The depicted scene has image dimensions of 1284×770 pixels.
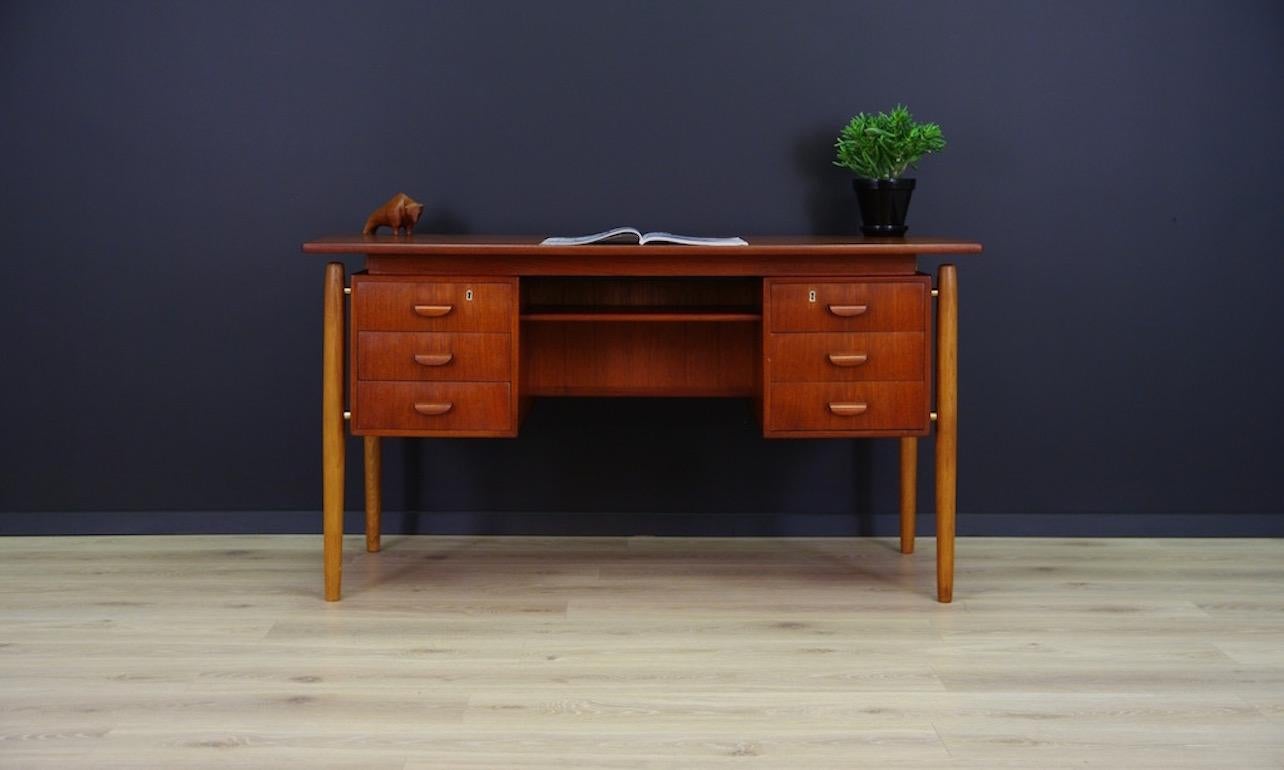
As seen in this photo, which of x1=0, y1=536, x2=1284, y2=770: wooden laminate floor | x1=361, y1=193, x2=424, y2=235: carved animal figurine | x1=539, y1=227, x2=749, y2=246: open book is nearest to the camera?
x1=0, y1=536, x2=1284, y2=770: wooden laminate floor

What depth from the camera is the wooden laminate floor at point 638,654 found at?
188 centimetres

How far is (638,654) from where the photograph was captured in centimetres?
226

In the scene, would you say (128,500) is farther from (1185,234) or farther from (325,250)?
(1185,234)

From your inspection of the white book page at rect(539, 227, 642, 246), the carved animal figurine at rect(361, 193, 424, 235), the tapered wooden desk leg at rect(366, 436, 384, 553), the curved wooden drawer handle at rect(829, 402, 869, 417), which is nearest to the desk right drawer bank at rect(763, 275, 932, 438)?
the curved wooden drawer handle at rect(829, 402, 869, 417)

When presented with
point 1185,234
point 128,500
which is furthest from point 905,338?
point 128,500

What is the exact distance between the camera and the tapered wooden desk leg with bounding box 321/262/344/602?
2523mm

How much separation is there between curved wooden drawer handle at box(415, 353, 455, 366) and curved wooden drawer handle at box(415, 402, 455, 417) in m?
0.08

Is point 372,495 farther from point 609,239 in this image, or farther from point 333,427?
point 609,239

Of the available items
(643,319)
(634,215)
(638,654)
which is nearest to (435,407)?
(643,319)

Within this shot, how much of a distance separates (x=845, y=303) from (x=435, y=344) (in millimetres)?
767

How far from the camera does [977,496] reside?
3088 millimetres

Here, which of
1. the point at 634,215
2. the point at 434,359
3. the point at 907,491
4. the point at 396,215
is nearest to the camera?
the point at 434,359

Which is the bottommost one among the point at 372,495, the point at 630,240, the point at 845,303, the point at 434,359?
the point at 372,495

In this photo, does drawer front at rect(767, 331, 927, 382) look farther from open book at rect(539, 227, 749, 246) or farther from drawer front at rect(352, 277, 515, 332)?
drawer front at rect(352, 277, 515, 332)
